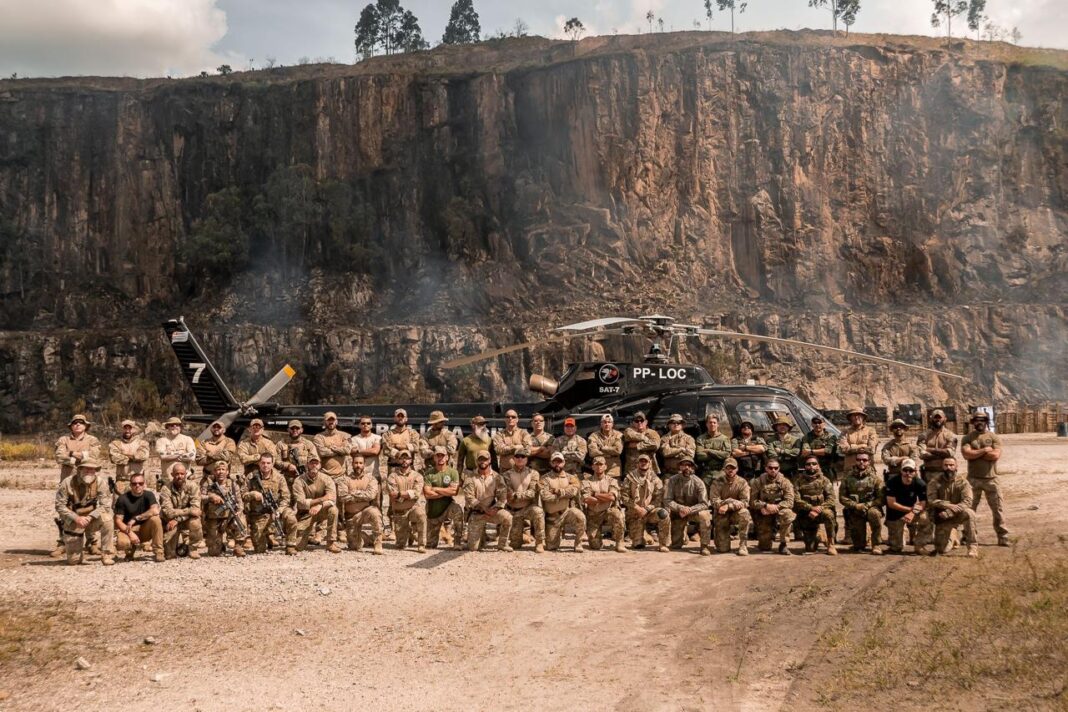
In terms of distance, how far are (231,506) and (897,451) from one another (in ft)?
28.3

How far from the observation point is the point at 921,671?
736 cm

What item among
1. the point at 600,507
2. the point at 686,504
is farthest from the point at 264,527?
the point at 686,504

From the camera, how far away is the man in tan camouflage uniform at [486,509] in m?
12.4

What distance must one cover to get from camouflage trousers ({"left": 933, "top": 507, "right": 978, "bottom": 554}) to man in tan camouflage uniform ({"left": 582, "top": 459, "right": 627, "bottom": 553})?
3821 mm

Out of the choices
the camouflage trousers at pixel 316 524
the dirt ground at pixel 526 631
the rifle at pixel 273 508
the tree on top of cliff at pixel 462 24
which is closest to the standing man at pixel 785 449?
the dirt ground at pixel 526 631

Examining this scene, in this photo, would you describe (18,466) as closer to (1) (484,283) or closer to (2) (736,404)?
(2) (736,404)

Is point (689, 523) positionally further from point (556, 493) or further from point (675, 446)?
point (556, 493)

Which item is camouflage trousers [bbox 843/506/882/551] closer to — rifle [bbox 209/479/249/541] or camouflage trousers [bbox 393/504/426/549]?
camouflage trousers [bbox 393/504/426/549]

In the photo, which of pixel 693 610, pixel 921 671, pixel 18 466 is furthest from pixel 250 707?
pixel 18 466

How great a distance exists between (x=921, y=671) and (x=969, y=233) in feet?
151

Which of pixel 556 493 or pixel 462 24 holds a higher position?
A: pixel 462 24

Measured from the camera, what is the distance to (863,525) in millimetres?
12008

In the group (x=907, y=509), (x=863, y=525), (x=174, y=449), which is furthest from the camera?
(x=174, y=449)

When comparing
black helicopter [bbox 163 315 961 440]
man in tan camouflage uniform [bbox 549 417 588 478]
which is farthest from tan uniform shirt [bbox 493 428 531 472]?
black helicopter [bbox 163 315 961 440]
